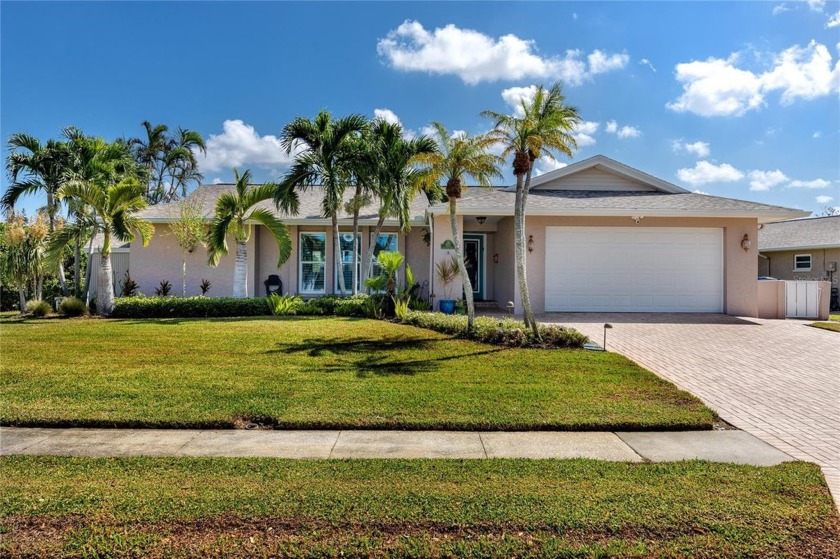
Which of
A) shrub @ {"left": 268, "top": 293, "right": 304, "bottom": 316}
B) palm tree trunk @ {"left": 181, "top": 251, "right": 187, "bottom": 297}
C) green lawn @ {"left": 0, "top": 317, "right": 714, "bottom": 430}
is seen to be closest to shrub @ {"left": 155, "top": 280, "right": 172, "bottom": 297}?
palm tree trunk @ {"left": 181, "top": 251, "right": 187, "bottom": 297}

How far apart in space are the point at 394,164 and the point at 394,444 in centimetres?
1064

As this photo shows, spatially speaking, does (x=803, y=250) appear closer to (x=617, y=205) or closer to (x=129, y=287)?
(x=617, y=205)

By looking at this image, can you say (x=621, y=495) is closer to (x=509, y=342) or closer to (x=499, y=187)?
(x=509, y=342)

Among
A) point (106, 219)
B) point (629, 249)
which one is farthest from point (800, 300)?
point (106, 219)

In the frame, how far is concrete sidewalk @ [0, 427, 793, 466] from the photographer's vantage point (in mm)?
4156

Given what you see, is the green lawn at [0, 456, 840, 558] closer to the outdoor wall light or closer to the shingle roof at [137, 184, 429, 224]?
the outdoor wall light

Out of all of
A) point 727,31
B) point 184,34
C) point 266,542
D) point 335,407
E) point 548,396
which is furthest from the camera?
point 184,34

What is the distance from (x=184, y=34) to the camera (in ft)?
40.1

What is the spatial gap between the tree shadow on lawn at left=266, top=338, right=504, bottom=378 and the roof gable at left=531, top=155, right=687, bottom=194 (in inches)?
360

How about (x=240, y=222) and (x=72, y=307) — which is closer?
(x=72, y=307)

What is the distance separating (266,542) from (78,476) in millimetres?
2049

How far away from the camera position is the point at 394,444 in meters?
4.44

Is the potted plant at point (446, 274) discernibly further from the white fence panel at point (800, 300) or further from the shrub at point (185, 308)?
the white fence panel at point (800, 300)

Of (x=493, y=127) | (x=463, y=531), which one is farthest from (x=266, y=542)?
(x=493, y=127)
